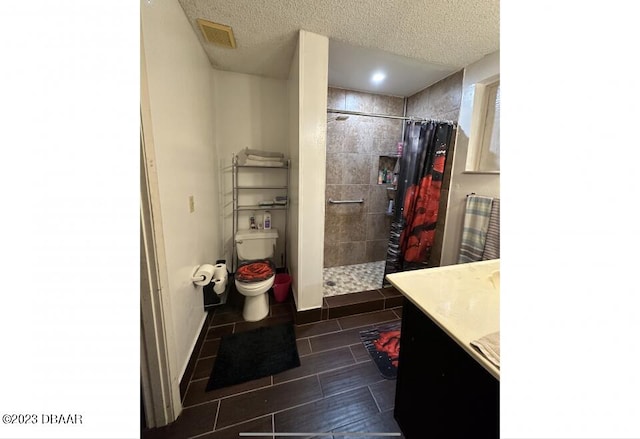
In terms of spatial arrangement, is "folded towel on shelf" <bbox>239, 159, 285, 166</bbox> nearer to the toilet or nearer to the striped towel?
the toilet

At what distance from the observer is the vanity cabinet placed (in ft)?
2.16

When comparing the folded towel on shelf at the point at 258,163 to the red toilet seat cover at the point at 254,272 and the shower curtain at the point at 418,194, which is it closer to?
the red toilet seat cover at the point at 254,272

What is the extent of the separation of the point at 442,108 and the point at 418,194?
3.10 feet

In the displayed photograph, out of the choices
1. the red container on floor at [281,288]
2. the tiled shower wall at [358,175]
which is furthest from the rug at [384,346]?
the tiled shower wall at [358,175]

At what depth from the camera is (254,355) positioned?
1579 millimetres

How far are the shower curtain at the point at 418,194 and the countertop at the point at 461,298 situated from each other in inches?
45.6

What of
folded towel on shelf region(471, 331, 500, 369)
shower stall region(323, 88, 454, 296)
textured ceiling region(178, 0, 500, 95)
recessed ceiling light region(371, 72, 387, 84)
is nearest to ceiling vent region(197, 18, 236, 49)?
textured ceiling region(178, 0, 500, 95)

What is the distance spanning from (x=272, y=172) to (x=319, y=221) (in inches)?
41.5
